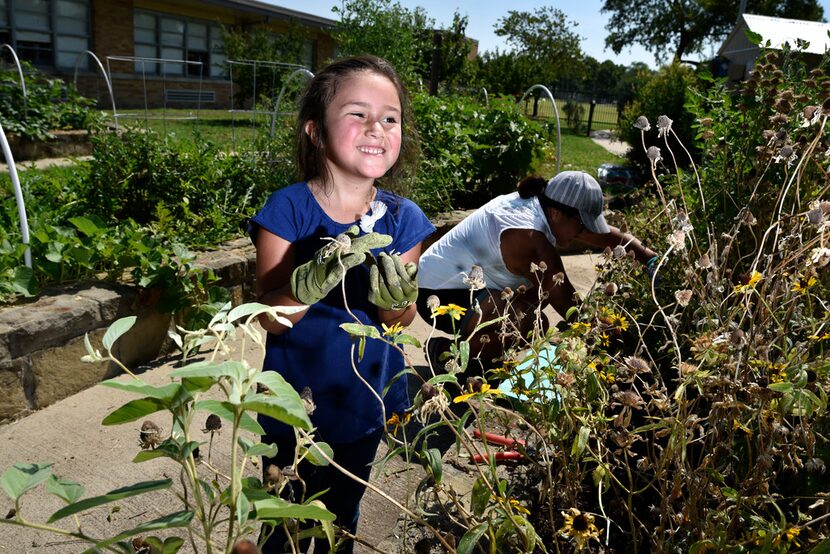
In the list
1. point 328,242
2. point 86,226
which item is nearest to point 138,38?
point 86,226

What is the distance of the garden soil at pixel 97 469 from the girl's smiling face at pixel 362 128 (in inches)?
34.5

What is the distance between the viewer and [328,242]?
1.74 m

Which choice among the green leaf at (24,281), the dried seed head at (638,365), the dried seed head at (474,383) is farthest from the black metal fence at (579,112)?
the dried seed head at (638,365)

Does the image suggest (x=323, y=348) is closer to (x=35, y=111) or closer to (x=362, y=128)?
(x=362, y=128)

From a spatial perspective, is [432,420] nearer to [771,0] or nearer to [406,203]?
[406,203]

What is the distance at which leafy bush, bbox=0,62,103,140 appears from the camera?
318 inches

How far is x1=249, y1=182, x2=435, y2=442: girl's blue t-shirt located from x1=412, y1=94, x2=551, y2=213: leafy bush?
4.07 m

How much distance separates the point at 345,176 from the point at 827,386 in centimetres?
123

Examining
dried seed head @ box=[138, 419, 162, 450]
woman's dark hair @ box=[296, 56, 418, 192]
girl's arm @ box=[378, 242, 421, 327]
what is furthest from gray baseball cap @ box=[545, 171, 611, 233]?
dried seed head @ box=[138, 419, 162, 450]

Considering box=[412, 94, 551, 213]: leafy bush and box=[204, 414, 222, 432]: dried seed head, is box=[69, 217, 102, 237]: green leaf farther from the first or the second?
box=[412, 94, 551, 213]: leafy bush

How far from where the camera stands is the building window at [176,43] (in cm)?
1812

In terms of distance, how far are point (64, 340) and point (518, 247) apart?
208 cm

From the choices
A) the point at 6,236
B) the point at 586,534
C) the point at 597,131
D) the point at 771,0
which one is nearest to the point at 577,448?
the point at 586,534

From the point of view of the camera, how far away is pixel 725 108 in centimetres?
326
